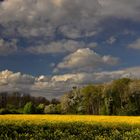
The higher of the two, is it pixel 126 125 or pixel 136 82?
pixel 136 82

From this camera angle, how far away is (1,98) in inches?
6161

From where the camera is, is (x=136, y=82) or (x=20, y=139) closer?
(x=20, y=139)

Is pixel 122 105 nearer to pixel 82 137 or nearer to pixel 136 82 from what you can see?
pixel 136 82

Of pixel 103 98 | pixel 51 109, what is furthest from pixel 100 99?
pixel 51 109

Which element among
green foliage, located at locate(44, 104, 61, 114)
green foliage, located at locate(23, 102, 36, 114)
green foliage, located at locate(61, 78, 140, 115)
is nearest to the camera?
green foliage, located at locate(23, 102, 36, 114)

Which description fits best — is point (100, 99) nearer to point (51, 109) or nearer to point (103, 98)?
point (103, 98)

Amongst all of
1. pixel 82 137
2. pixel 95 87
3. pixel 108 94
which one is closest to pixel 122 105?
pixel 108 94

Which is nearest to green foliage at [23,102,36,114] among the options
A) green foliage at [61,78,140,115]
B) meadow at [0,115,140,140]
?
green foliage at [61,78,140,115]

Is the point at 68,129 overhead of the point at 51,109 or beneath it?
beneath

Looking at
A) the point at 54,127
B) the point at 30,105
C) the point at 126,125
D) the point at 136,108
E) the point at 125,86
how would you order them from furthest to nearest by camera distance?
the point at 125,86
the point at 136,108
the point at 30,105
the point at 126,125
the point at 54,127

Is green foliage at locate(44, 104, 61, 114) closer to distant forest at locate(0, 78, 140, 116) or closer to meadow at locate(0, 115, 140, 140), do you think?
distant forest at locate(0, 78, 140, 116)

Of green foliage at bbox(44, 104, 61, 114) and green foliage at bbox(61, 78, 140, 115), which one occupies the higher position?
green foliage at bbox(61, 78, 140, 115)

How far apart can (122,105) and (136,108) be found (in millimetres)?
7565

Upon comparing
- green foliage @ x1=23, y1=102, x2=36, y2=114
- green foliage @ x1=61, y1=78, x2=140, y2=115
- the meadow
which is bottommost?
the meadow
